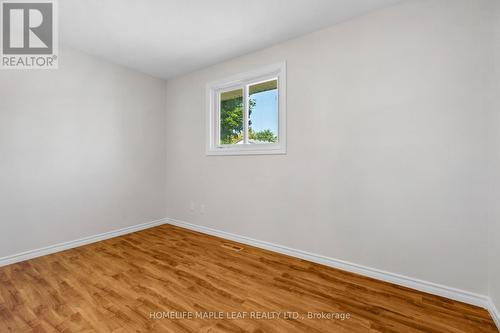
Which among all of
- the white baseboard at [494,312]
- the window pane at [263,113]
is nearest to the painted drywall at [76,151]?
the window pane at [263,113]

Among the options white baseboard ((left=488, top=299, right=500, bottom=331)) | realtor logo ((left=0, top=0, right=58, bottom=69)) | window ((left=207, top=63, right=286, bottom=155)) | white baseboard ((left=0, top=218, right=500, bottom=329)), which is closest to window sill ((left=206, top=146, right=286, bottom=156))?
window ((left=207, top=63, right=286, bottom=155))

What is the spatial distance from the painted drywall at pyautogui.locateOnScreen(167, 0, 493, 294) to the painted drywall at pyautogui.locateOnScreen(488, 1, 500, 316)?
64 millimetres

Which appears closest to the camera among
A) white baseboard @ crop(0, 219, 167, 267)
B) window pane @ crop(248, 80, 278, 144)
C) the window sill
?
white baseboard @ crop(0, 219, 167, 267)

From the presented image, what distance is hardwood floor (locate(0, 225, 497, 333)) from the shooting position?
58.2 inches

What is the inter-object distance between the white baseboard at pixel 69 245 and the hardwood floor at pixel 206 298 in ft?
0.34

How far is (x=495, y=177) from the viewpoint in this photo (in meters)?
1.54

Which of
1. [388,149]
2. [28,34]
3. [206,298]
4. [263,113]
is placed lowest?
[206,298]

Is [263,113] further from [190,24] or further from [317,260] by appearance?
[317,260]

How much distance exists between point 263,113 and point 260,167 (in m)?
0.72

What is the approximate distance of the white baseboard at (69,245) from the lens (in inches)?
93.3

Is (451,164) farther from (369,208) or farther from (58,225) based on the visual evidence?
(58,225)

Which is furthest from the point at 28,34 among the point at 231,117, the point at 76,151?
the point at 231,117

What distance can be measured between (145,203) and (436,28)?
4037 millimetres

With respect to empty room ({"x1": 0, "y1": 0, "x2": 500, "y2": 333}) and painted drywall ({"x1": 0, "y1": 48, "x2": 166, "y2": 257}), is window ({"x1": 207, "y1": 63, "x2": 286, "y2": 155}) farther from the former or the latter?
painted drywall ({"x1": 0, "y1": 48, "x2": 166, "y2": 257})
